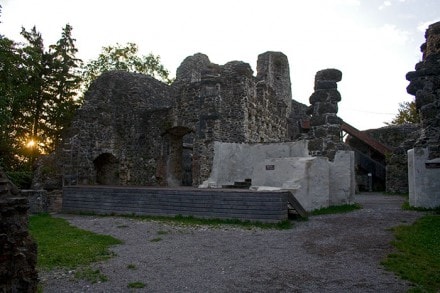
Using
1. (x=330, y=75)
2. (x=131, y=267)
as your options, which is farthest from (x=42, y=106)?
(x=131, y=267)

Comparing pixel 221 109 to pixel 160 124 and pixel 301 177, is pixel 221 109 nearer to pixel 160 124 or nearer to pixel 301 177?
pixel 160 124

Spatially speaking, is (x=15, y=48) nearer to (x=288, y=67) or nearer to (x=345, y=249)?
(x=345, y=249)

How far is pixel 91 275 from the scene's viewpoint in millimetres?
4922

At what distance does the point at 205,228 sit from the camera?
8.74 metres

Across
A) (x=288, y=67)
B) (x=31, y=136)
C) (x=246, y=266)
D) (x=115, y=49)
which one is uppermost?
(x=115, y=49)

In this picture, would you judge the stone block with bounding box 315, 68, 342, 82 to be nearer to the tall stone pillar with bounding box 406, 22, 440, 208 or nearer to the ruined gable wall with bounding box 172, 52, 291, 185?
the tall stone pillar with bounding box 406, 22, 440, 208

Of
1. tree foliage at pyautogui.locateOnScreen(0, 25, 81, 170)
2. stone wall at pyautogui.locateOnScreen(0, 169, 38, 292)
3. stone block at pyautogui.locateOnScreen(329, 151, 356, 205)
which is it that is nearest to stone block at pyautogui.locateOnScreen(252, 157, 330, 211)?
stone block at pyautogui.locateOnScreen(329, 151, 356, 205)

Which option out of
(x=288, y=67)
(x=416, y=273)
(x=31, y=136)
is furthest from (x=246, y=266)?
(x=288, y=67)

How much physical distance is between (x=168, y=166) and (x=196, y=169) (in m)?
2.81

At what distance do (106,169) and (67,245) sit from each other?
11.8 m

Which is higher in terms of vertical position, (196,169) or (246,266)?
(196,169)

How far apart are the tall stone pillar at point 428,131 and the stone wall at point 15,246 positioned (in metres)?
9.77

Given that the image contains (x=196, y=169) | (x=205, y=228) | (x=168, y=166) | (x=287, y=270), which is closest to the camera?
(x=287, y=270)

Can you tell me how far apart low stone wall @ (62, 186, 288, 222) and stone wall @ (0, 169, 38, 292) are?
6079 millimetres
